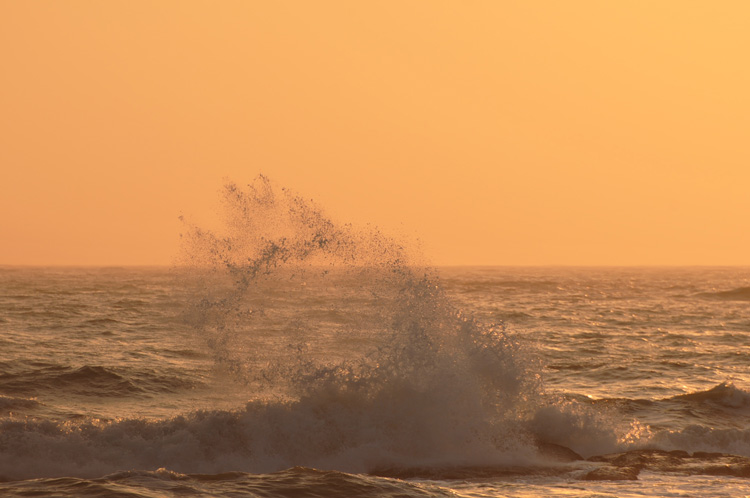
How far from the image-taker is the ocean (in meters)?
13.0

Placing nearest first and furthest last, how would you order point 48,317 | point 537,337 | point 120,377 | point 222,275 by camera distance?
point 222,275 → point 120,377 → point 537,337 → point 48,317

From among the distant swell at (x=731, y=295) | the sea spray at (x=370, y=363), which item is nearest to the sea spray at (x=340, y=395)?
the sea spray at (x=370, y=363)

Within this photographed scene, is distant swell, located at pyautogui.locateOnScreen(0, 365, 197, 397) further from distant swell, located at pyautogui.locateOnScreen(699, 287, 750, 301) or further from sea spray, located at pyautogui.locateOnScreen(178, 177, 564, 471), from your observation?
distant swell, located at pyautogui.locateOnScreen(699, 287, 750, 301)

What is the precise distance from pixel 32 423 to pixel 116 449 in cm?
174

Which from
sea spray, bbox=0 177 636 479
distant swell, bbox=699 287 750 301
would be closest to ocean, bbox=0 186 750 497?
sea spray, bbox=0 177 636 479

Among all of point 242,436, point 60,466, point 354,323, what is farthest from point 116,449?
point 354,323

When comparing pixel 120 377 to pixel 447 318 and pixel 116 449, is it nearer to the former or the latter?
pixel 116 449

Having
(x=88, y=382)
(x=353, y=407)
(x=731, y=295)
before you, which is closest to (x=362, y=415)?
(x=353, y=407)

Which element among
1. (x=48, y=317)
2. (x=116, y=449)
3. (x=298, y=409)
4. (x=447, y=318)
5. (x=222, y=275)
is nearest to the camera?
(x=116, y=449)

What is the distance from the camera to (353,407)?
16031 mm

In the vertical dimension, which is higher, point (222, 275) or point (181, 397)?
point (222, 275)

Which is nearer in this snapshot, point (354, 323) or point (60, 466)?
point (60, 466)

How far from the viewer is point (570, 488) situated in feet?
41.4

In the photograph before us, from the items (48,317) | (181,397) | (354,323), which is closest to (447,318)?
(354,323)
